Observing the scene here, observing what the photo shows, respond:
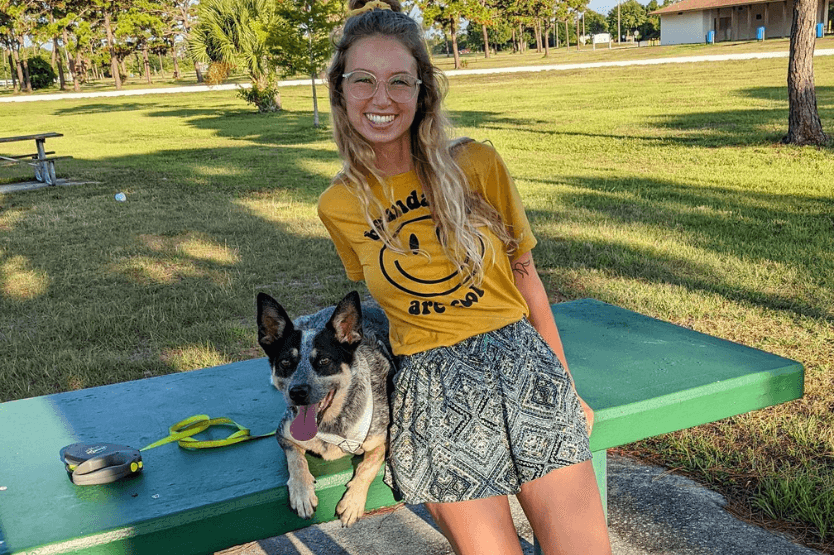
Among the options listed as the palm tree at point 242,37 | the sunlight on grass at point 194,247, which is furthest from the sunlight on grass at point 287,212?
the palm tree at point 242,37

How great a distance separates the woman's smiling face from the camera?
2658 mm

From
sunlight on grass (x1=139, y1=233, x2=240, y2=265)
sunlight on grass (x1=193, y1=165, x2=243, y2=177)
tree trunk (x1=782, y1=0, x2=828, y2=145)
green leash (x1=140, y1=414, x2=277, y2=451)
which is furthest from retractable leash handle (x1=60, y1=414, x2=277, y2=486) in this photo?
tree trunk (x1=782, y1=0, x2=828, y2=145)

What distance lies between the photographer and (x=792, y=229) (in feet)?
26.0

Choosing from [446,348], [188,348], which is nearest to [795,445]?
[446,348]

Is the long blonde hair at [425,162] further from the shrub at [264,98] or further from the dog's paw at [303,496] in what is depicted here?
the shrub at [264,98]

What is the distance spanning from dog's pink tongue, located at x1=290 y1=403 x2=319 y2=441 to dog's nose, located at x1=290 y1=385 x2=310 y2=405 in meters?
0.05

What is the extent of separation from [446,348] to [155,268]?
6.13 metres

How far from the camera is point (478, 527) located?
7.80 ft

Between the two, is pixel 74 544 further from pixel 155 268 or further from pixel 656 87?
pixel 656 87

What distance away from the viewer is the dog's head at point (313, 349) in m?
2.38

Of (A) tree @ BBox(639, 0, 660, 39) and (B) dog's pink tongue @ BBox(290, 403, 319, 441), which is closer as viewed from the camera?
(B) dog's pink tongue @ BBox(290, 403, 319, 441)

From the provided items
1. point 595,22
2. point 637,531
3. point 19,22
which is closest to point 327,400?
point 637,531

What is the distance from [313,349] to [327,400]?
167mm

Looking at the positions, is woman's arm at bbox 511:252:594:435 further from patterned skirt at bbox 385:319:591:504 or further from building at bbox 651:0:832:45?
building at bbox 651:0:832:45
